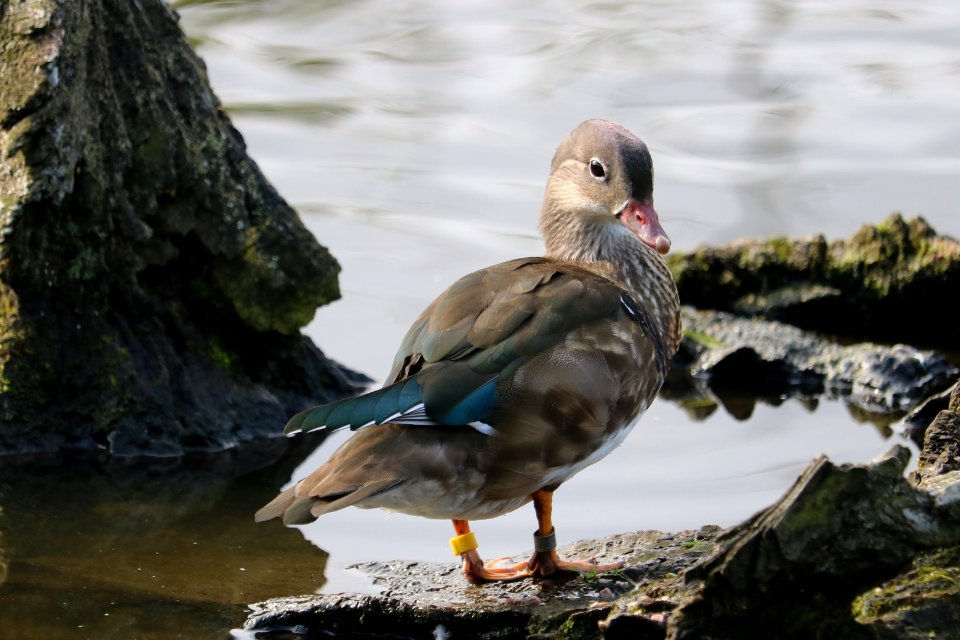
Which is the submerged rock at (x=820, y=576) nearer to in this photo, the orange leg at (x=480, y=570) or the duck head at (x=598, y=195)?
the orange leg at (x=480, y=570)

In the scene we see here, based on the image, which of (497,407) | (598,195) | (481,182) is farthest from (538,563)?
(481,182)

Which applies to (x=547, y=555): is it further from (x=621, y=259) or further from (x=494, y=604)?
(x=621, y=259)

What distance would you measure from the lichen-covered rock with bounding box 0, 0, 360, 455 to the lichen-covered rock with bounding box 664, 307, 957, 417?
1.64m

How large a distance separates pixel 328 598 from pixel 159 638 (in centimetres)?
51

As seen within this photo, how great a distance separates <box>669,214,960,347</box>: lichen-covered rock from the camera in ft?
24.3

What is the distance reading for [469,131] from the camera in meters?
9.84

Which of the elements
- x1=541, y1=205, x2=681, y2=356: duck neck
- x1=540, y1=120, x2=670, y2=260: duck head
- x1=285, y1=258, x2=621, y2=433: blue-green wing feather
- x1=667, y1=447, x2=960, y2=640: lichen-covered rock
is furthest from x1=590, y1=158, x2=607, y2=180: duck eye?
x1=667, y1=447, x2=960, y2=640: lichen-covered rock

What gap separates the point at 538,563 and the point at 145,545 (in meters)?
1.42

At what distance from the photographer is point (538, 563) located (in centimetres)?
471

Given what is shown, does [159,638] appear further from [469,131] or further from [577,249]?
[469,131]

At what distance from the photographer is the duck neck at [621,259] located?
5.46 metres

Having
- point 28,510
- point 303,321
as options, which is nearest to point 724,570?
point 28,510

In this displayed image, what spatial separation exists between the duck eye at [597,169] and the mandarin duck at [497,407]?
1.52ft

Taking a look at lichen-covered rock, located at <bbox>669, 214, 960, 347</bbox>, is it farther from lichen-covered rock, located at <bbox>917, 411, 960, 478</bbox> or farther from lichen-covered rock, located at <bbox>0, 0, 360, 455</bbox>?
lichen-covered rock, located at <bbox>917, 411, 960, 478</bbox>
